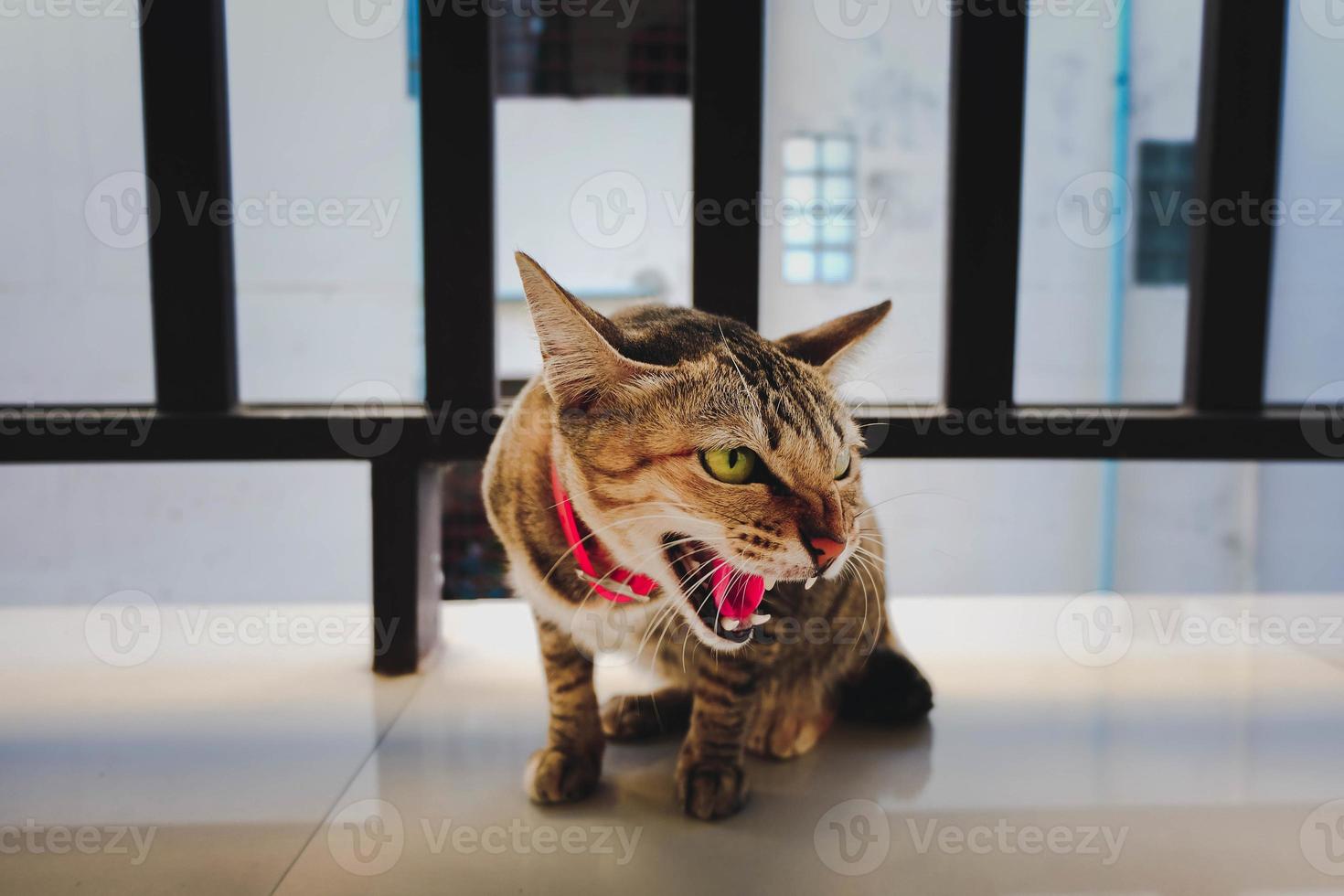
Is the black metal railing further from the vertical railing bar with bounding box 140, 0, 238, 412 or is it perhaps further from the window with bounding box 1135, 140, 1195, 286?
the window with bounding box 1135, 140, 1195, 286

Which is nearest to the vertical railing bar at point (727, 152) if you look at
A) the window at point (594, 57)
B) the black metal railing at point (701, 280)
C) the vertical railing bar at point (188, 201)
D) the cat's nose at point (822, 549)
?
the black metal railing at point (701, 280)

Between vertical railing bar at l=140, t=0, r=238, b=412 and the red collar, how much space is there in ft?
2.45

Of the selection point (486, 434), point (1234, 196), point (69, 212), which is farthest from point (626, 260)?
point (1234, 196)

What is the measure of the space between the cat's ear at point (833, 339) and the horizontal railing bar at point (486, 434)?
1.15ft

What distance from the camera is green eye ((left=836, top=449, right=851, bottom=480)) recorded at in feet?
2.66

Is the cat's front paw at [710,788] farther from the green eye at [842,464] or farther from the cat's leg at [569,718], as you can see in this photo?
the green eye at [842,464]

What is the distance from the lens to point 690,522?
748 mm

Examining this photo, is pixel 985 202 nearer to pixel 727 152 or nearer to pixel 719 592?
pixel 727 152

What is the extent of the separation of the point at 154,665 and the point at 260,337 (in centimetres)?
181

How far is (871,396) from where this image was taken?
4.74 feet

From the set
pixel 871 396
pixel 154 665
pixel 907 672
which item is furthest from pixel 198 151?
pixel 907 672

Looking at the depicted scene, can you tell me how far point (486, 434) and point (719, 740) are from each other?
60 centimetres

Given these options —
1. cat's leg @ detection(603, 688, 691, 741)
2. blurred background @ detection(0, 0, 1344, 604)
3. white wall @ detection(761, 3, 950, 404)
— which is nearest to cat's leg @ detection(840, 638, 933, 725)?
cat's leg @ detection(603, 688, 691, 741)

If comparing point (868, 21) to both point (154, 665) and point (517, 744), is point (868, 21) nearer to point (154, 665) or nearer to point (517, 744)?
point (517, 744)
